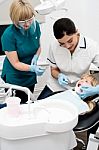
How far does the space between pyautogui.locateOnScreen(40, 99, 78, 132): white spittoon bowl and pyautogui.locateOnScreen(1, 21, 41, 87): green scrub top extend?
2.50 ft

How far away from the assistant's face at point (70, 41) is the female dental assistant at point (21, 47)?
236 mm

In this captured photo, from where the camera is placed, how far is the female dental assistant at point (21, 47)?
77.7 inches

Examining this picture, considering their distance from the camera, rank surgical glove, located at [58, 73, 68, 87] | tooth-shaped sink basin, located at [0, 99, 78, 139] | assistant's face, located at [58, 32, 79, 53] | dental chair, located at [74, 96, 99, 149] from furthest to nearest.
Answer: surgical glove, located at [58, 73, 68, 87] < assistant's face, located at [58, 32, 79, 53] < dental chair, located at [74, 96, 99, 149] < tooth-shaped sink basin, located at [0, 99, 78, 139]

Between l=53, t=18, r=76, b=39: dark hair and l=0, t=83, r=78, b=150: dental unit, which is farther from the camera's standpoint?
l=53, t=18, r=76, b=39: dark hair

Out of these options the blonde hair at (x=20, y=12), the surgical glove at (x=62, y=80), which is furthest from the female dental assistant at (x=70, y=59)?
the blonde hair at (x=20, y=12)

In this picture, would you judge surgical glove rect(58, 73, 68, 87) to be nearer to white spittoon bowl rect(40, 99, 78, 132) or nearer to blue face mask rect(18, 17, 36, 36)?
blue face mask rect(18, 17, 36, 36)

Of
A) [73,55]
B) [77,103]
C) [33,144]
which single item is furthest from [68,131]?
[73,55]

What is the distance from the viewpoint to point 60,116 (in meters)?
1.39

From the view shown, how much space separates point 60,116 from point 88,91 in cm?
55

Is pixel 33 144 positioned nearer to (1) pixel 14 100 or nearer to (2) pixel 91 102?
(1) pixel 14 100

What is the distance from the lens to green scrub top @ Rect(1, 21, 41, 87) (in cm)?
209

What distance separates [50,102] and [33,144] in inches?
9.7

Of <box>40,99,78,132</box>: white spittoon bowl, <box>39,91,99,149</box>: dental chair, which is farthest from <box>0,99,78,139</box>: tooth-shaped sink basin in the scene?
<box>39,91,99,149</box>: dental chair

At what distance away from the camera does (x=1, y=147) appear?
1343 millimetres
